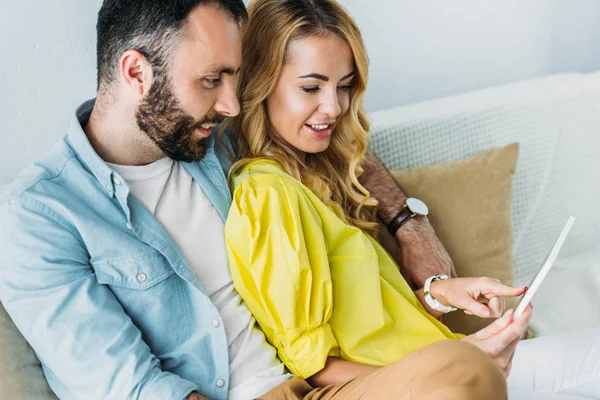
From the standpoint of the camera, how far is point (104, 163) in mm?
1467

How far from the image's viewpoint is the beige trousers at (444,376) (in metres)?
1.17

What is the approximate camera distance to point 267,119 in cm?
174

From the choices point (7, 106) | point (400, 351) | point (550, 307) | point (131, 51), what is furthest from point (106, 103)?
point (550, 307)

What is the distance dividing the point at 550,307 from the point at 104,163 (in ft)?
4.27

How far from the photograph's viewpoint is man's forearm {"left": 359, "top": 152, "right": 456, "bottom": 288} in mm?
1848

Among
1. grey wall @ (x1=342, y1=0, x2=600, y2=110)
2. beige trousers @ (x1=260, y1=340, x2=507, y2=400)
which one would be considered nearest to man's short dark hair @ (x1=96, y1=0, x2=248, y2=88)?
beige trousers @ (x1=260, y1=340, x2=507, y2=400)

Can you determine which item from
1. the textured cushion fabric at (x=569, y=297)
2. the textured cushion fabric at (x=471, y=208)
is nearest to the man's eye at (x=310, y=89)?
the textured cushion fabric at (x=471, y=208)

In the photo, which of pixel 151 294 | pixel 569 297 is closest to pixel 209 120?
pixel 151 294

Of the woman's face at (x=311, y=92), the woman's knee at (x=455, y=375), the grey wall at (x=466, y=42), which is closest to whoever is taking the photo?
the woman's knee at (x=455, y=375)

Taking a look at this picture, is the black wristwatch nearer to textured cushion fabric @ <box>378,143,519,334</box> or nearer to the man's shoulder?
textured cushion fabric @ <box>378,143,519,334</box>

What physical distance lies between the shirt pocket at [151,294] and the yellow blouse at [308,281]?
13 centimetres

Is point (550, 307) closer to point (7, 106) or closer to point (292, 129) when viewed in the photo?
point (292, 129)

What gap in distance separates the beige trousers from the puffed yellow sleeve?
241 millimetres

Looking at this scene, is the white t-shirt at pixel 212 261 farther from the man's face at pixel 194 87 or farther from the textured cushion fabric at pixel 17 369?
the textured cushion fabric at pixel 17 369
